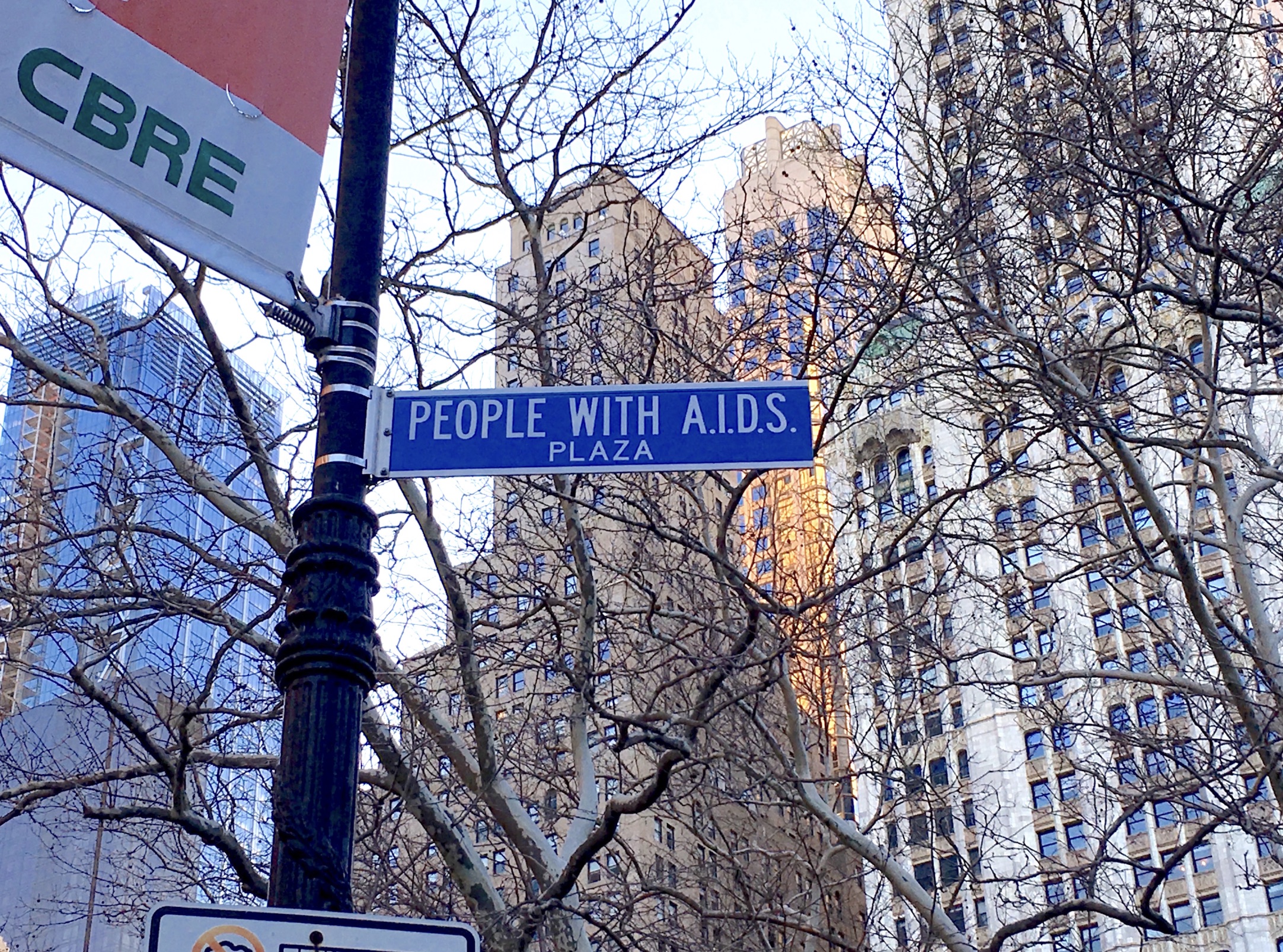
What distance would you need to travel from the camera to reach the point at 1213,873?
4438cm

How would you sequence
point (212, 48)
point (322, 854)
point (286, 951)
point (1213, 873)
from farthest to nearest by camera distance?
point (1213, 873) → point (212, 48) → point (322, 854) → point (286, 951)

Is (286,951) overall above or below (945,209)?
below

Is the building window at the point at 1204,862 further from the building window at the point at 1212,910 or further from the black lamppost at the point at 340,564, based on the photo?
the black lamppost at the point at 340,564

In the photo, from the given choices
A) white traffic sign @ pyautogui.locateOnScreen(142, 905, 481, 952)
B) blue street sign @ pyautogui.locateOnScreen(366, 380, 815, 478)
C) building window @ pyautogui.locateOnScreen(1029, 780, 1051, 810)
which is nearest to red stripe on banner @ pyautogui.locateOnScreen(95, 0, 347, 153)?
blue street sign @ pyautogui.locateOnScreen(366, 380, 815, 478)

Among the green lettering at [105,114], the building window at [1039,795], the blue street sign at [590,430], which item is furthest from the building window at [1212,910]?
the green lettering at [105,114]

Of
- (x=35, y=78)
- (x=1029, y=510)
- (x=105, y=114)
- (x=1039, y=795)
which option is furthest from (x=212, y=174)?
(x=1039, y=795)

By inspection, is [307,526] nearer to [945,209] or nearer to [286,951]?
[286,951]

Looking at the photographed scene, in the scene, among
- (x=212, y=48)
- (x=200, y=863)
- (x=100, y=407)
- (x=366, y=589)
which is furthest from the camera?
(x=200, y=863)

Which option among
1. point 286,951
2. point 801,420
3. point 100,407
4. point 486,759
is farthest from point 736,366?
point 286,951

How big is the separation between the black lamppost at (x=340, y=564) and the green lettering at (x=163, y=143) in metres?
0.46

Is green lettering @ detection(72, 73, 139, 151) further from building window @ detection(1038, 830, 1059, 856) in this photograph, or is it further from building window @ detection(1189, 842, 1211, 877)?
building window @ detection(1189, 842, 1211, 877)

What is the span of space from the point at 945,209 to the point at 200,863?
909 cm

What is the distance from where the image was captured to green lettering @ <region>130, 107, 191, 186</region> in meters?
3.91

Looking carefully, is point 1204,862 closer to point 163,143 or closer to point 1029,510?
point 1029,510
